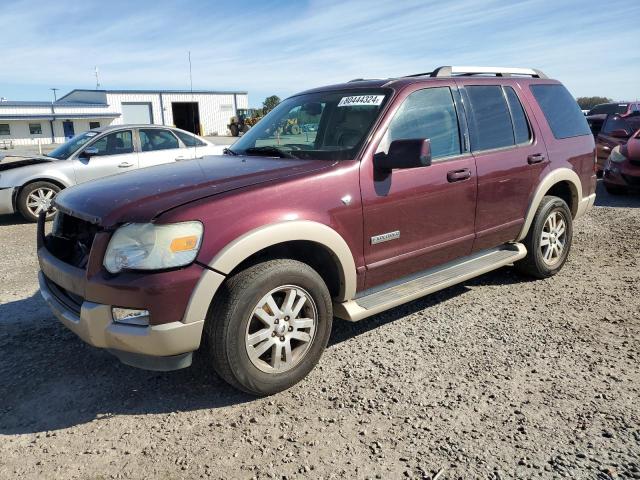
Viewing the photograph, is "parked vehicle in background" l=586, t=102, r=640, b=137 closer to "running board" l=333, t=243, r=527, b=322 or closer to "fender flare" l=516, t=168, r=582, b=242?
"fender flare" l=516, t=168, r=582, b=242

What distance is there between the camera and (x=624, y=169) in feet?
29.5

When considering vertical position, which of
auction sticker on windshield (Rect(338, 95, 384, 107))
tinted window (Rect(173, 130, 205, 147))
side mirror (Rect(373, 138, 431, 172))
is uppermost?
auction sticker on windshield (Rect(338, 95, 384, 107))

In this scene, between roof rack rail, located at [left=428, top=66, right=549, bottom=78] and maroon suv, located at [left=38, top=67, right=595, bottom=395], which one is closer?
maroon suv, located at [left=38, top=67, right=595, bottom=395]

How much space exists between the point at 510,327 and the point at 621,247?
3070 millimetres

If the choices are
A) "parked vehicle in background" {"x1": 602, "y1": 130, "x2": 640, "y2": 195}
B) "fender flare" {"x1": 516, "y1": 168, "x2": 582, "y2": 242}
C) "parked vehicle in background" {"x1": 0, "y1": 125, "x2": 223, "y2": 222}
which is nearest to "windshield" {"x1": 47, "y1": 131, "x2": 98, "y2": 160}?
"parked vehicle in background" {"x1": 0, "y1": 125, "x2": 223, "y2": 222}

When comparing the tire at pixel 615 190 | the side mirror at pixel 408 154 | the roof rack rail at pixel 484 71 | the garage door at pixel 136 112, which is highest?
the garage door at pixel 136 112

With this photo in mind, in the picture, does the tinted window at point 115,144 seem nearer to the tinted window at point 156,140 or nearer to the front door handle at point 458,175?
the tinted window at point 156,140

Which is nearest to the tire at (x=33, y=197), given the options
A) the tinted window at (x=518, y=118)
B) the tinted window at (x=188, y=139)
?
the tinted window at (x=188, y=139)

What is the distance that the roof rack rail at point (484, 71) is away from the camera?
421 centimetres

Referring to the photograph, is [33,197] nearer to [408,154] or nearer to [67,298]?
[67,298]

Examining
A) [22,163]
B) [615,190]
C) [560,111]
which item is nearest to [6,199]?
[22,163]

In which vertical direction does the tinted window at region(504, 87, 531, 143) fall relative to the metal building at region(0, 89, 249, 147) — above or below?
below

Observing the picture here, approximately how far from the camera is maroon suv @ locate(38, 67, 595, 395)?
2691 millimetres

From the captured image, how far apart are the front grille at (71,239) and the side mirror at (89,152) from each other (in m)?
5.51
